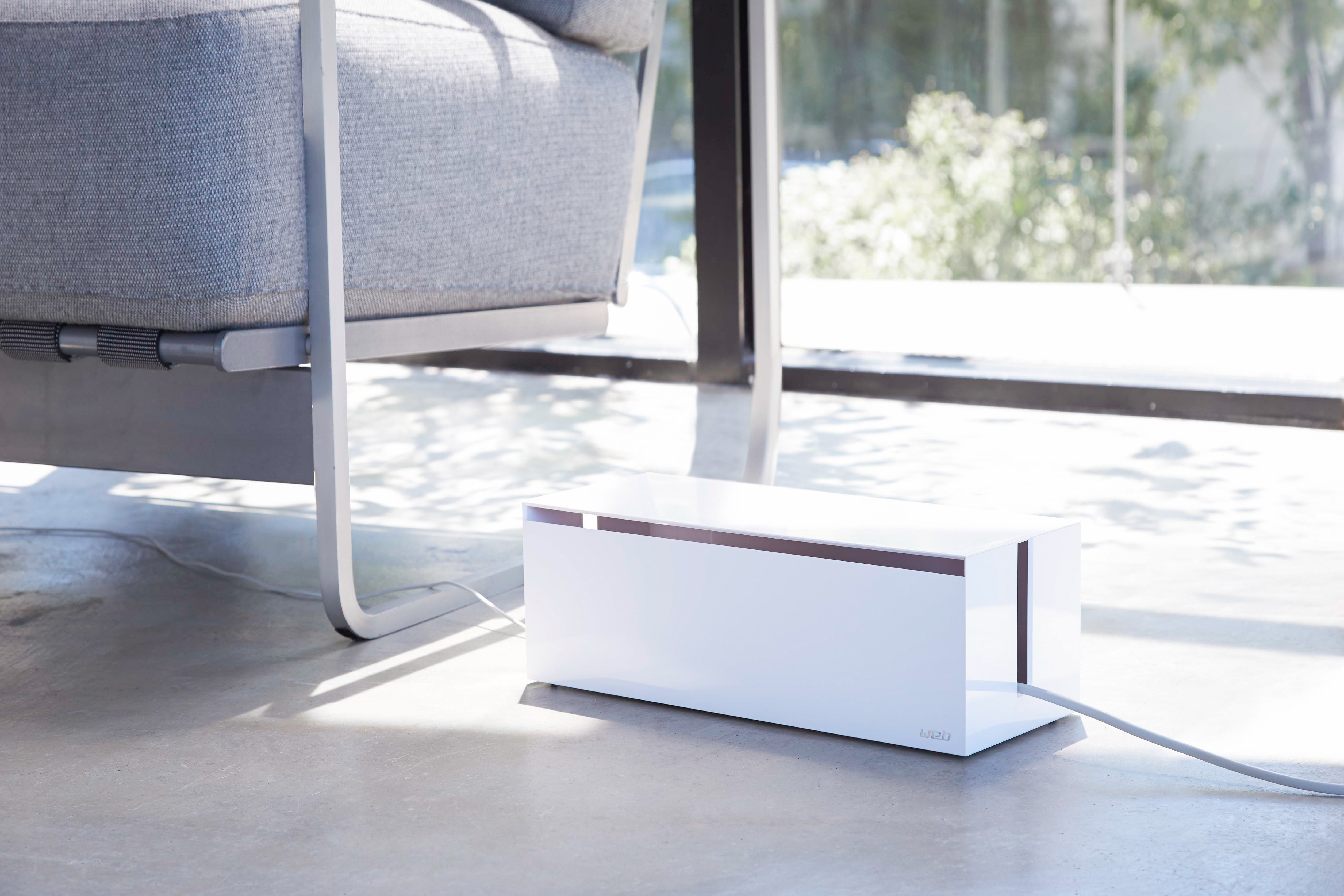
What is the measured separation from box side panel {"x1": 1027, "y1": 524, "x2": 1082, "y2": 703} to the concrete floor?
5 cm

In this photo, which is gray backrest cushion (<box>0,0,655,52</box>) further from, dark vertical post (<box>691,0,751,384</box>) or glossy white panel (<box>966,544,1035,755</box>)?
dark vertical post (<box>691,0,751,384</box>)

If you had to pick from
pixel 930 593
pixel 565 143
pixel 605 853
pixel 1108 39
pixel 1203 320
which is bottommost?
pixel 605 853

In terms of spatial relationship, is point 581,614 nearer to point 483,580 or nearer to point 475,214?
point 483,580

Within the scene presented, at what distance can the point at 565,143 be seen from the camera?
5.04ft

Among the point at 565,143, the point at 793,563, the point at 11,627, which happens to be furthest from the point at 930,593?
the point at 11,627

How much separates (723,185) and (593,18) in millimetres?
1424

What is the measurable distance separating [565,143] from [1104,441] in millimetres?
1198

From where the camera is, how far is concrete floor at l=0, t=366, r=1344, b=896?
81 centimetres

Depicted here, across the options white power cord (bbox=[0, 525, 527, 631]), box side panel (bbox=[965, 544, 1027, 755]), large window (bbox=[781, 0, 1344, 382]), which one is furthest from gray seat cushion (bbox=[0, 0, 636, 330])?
large window (bbox=[781, 0, 1344, 382])

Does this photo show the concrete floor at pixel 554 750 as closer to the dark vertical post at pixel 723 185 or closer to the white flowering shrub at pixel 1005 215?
the white flowering shrub at pixel 1005 215

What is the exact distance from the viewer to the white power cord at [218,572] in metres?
1.41

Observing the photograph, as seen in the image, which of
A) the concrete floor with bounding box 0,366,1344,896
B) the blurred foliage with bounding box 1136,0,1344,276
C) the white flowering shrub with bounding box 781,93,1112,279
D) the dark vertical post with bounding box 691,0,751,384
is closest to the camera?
the concrete floor with bounding box 0,366,1344,896

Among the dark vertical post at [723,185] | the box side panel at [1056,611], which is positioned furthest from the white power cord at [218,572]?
the dark vertical post at [723,185]

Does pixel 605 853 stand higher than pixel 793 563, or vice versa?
pixel 793 563
